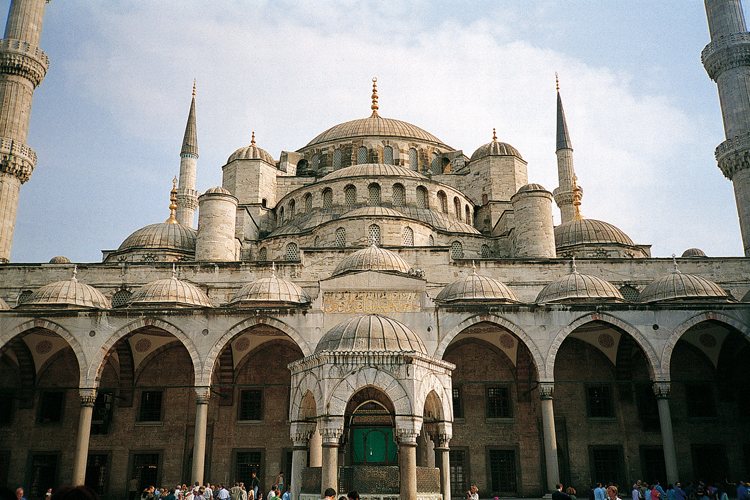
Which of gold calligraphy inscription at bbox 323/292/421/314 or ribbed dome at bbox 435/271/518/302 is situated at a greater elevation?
ribbed dome at bbox 435/271/518/302

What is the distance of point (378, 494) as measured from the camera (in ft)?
29.0

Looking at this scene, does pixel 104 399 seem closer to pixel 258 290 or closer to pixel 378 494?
pixel 258 290

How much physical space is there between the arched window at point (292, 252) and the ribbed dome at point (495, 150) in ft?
32.0

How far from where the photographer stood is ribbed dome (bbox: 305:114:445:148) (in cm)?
3067

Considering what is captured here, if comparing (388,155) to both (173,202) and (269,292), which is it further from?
(269,292)

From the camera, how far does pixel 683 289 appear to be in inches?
687

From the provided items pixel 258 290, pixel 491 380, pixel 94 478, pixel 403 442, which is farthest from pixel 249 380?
pixel 403 442

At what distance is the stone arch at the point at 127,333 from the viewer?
16.5 meters

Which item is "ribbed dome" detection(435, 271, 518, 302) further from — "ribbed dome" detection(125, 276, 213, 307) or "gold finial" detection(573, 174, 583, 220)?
"gold finial" detection(573, 174, 583, 220)

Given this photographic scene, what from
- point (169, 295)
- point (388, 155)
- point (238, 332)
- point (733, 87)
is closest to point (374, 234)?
point (238, 332)

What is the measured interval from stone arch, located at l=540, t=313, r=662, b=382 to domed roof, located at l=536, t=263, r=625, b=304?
104 cm

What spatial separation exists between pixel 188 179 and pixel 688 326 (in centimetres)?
2355

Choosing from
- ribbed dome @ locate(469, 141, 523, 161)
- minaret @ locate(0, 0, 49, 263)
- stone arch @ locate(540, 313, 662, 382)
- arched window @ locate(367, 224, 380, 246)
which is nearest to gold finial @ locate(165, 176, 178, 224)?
minaret @ locate(0, 0, 49, 263)

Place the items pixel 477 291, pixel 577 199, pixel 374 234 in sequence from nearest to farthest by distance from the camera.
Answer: pixel 477 291, pixel 374 234, pixel 577 199
